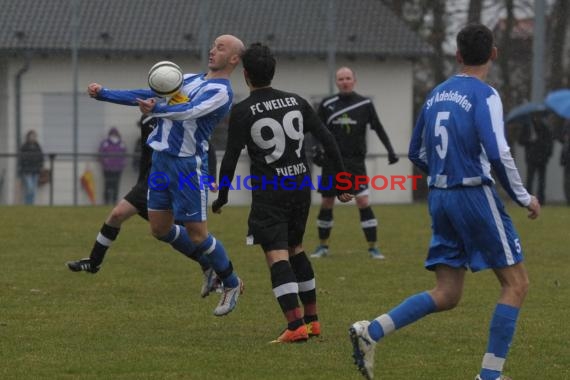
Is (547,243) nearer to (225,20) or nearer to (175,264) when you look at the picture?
(175,264)

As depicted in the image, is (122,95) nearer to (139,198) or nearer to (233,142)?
(233,142)

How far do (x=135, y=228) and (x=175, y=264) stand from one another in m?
5.01

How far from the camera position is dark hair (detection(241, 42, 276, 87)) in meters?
8.12

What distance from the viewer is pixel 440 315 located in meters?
9.65

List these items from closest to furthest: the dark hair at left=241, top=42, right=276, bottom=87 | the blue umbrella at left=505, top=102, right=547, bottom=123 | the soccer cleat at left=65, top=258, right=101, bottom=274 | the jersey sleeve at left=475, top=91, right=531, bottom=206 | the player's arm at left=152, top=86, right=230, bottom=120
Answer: the jersey sleeve at left=475, top=91, right=531, bottom=206, the dark hair at left=241, top=42, right=276, bottom=87, the player's arm at left=152, top=86, right=230, bottom=120, the soccer cleat at left=65, top=258, right=101, bottom=274, the blue umbrella at left=505, top=102, right=547, bottom=123

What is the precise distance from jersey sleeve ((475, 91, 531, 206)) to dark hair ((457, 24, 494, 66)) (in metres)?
0.23

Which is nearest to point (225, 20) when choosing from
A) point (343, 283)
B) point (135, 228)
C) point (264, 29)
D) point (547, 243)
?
point (264, 29)

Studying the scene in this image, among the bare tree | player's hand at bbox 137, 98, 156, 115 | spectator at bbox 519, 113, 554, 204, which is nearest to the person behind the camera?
player's hand at bbox 137, 98, 156, 115

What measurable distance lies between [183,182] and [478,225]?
315 centimetres

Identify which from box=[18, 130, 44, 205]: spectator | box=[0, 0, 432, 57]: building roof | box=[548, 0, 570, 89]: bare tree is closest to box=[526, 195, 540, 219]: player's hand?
box=[18, 130, 44, 205]: spectator

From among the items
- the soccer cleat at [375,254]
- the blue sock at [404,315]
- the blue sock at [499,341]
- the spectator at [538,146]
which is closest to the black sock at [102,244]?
the soccer cleat at [375,254]

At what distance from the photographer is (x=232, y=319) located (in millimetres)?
9484

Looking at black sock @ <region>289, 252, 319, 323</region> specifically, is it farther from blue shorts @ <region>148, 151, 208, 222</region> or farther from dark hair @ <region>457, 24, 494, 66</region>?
dark hair @ <region>457, 24, 494, 66</region>

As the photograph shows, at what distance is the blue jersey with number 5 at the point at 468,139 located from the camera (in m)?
6.57
